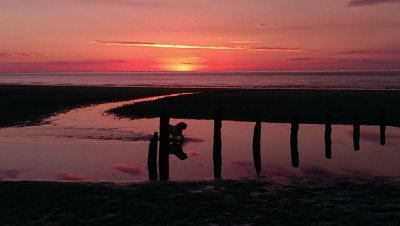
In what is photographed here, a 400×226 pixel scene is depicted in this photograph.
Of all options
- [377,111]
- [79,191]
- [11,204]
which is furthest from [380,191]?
[377,111]

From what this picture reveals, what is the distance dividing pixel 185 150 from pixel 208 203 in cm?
951

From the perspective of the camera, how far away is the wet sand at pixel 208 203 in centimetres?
1134

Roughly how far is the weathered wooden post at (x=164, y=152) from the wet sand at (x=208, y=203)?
132 centimetres

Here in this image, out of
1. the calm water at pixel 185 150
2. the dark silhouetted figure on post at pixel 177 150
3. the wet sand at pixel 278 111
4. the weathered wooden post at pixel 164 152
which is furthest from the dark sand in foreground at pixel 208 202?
the wet sand at pixel 278 111

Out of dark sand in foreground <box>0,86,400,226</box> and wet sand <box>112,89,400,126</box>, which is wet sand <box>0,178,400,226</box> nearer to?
dark sand in foreground <box>0,86,400,226</box>

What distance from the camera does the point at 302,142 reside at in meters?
24.9

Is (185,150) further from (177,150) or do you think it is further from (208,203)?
(208,203)

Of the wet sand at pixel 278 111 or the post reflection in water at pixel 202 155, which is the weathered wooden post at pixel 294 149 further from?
the wet sand at pixel 278 111

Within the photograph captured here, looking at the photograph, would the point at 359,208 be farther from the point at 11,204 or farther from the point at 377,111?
the point at 377,111

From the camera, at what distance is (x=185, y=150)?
2225cm

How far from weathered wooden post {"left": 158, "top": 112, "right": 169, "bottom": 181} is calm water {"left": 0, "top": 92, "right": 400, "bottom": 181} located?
1.53ft

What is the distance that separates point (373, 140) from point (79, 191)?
58.5 feet

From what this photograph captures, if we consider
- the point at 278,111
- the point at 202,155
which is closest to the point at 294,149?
the point at 202,155

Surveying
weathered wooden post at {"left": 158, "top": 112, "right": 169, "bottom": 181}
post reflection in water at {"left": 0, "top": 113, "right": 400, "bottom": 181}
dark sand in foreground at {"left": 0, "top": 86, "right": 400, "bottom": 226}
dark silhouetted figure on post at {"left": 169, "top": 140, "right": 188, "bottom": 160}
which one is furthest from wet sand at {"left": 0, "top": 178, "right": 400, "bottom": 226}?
dark silhouetted figure on post at {"left": 169, "top": 140, "right": 188, "bottom": 160}
